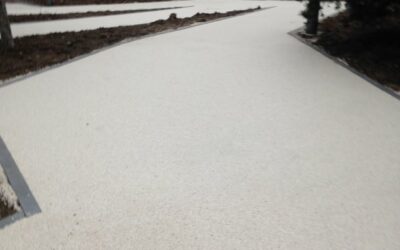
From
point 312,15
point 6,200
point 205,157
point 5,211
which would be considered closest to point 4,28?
point 6,200

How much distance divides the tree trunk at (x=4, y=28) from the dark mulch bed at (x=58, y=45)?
0.66ft

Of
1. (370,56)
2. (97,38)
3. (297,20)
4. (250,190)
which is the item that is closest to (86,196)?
(250,190)

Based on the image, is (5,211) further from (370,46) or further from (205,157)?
(370,46)

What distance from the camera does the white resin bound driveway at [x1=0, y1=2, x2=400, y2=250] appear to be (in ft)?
9.91

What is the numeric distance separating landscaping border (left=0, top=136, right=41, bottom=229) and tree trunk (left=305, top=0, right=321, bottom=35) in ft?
27.4

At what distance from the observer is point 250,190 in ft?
11.7

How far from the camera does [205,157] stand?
13.7ft

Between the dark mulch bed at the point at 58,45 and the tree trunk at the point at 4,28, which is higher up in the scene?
the tree trunk at the point at 4,28

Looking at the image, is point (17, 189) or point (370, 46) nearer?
point (17, 189)

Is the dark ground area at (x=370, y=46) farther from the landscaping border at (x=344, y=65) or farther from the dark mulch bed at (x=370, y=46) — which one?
the landscaping border at (x=344, y=65)

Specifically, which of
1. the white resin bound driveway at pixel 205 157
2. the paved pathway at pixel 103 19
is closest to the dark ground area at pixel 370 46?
the white resin bound driveway at pixel 205 157

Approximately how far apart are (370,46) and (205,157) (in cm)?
617

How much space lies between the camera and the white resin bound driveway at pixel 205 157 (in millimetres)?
3021

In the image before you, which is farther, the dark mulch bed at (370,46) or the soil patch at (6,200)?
the dark mulch bed at (370,46)
